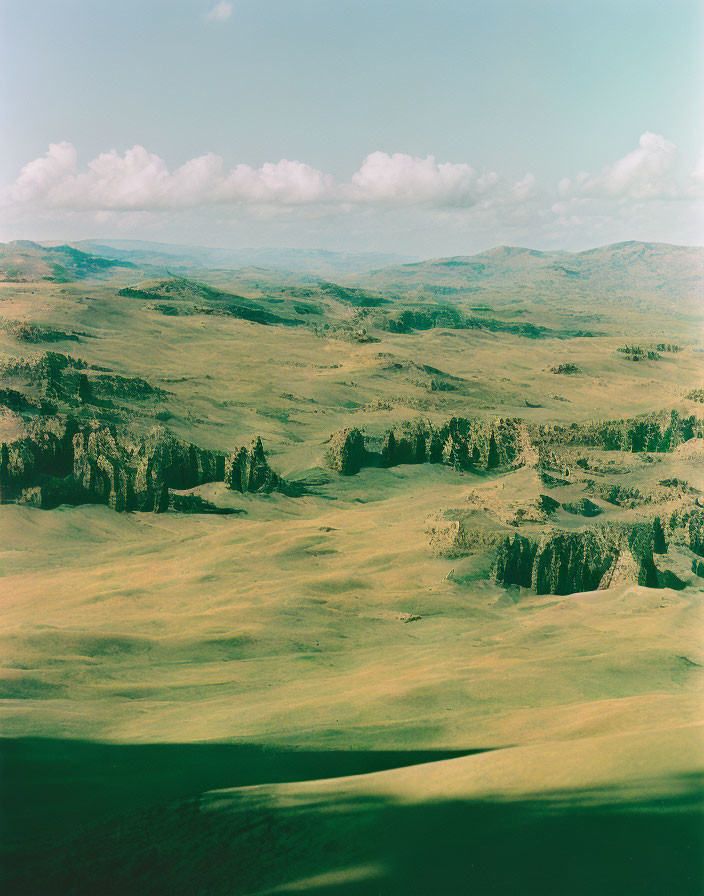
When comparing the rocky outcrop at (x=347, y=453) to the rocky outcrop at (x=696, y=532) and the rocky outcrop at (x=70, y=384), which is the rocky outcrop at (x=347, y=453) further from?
the rocky outcrop at (x=696, y=532)

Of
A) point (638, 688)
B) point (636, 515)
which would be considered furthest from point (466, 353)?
point (638, 688)

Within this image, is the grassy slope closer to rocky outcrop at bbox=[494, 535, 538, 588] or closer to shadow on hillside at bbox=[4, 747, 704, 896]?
shadow on hillside at bbox=[4, 747, 704, 896]

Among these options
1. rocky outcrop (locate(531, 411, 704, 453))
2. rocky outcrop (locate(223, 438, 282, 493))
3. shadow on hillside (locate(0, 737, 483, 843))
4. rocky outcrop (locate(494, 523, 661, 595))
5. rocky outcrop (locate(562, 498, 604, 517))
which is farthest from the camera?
rocky outcrop (locate(531, 411, 704, 453))

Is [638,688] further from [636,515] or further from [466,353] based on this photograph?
[466,353]

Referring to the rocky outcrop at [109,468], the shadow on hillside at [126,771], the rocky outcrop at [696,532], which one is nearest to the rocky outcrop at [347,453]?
the rocky outcrop at [109,468]

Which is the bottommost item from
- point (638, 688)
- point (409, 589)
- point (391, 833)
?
point (409, 589)

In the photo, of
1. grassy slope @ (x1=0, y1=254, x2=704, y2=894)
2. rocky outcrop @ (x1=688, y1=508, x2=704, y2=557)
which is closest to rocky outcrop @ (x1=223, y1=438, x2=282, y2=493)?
grassy slope @ (x1=0, y1=254, x2=704, y2=894)
